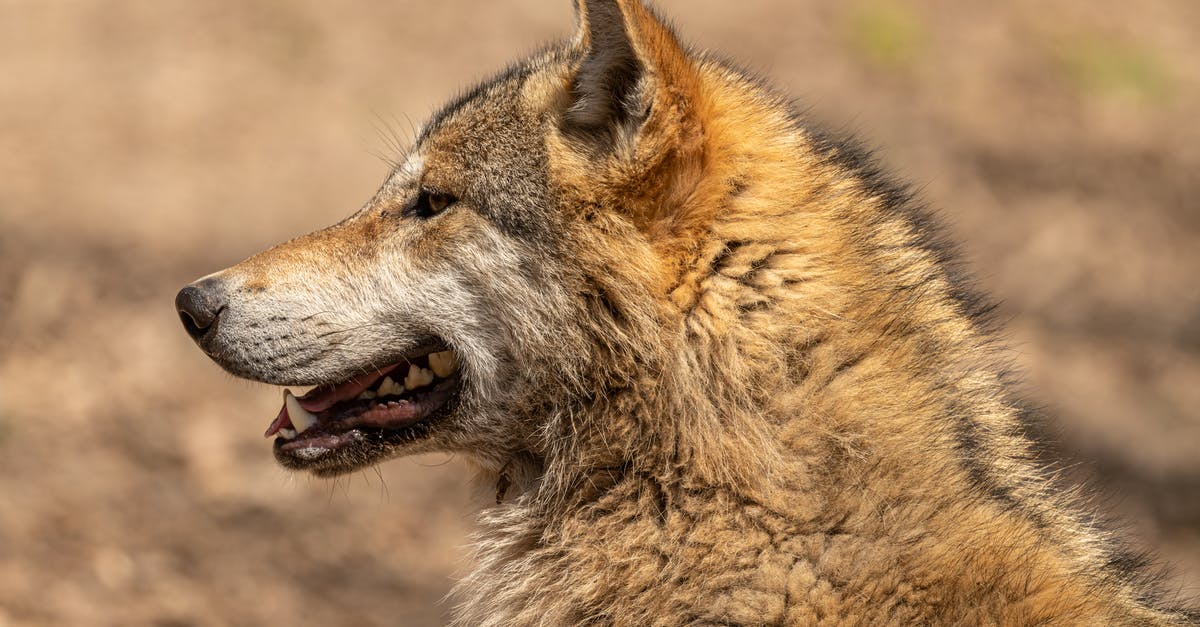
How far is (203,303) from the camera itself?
3.91 metres

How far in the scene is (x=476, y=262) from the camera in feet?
12.3

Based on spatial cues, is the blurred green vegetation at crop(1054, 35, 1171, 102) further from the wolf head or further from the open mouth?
the open mouth

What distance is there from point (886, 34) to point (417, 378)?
8.95m

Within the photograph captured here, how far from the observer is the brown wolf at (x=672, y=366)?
3305mm

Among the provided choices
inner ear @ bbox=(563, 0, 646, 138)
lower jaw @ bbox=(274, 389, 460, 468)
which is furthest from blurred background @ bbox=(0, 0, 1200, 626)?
inner ear @ bbox=(563, 0, 646, 138)

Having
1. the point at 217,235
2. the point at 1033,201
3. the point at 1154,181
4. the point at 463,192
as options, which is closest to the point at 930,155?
the point at 1033,201

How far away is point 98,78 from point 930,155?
273 inches

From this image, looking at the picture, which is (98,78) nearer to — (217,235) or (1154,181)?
(217,235)

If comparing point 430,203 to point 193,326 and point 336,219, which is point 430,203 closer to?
point 193,326

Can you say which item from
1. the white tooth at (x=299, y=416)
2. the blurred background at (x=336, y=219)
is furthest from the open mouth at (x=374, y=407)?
the blurred background at (x=336, y=219)

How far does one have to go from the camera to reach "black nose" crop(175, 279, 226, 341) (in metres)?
3.91

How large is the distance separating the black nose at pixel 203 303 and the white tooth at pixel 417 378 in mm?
633

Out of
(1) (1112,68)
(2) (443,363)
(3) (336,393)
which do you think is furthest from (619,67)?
(1) (1112,68)

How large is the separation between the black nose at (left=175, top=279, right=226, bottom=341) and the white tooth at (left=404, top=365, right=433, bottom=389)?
2.08 feet
